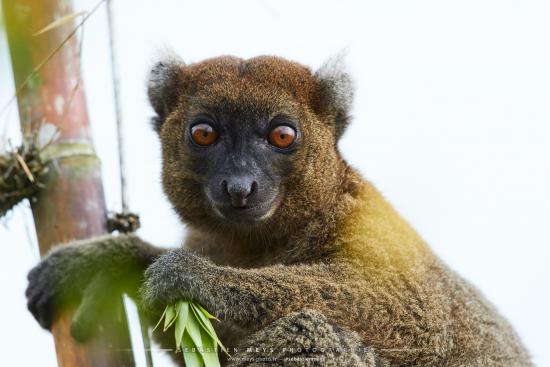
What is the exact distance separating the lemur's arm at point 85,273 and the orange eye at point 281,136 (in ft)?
6.91

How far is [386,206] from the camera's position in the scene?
8531 millimetres

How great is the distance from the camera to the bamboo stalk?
7.39 meters

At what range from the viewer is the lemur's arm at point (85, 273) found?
322 inches

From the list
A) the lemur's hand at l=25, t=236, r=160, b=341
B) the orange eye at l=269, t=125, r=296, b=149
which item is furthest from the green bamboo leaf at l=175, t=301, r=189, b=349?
the orange eye at l=269, t=125, r=296, b=149

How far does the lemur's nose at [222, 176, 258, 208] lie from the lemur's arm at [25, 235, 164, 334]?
5.03 feet

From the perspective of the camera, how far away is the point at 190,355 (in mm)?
5949

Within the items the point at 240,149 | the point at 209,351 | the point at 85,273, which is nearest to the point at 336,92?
the point at 240,149

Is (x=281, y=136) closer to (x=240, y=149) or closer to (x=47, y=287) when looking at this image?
(x=240, y=149)

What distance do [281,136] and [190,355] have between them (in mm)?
2828

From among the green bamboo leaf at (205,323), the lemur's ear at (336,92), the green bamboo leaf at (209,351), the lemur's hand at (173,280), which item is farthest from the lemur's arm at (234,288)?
the lemur's ear at (336,92)

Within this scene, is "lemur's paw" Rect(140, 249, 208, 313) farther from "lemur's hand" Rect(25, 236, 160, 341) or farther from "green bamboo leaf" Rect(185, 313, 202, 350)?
"lemur's hand" Rect(25, 236, 160, 341)

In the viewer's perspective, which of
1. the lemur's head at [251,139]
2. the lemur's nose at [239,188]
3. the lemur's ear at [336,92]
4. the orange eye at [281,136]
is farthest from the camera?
the lemur's ear at [336,92]

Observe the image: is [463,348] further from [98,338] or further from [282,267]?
[98,338]

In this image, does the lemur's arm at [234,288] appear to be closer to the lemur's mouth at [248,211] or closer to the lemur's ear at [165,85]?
the lemur's mouth at [248,211]
